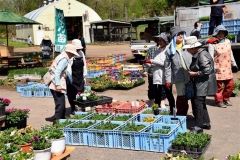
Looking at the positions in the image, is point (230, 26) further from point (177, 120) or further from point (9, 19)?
point (9, 19)

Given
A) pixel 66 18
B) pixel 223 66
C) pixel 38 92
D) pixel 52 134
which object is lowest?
pixel 38 92

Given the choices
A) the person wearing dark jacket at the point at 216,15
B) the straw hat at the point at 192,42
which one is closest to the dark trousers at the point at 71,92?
the straw hat at the point at 192,42

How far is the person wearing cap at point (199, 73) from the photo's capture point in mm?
7828

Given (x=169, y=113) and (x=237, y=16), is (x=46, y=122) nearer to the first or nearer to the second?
(x=169, y=113)

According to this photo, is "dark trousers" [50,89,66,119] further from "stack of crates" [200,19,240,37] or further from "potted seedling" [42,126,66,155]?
"stack of crates" [200,19,240,37]

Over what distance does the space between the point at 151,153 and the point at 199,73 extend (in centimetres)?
176

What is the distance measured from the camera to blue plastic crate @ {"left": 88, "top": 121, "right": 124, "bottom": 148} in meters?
7.50

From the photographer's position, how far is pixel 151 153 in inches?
278

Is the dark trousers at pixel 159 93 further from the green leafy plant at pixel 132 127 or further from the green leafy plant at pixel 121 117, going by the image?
the green leafy plant at pixel 132 127

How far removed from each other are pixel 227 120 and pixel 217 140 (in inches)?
62.3

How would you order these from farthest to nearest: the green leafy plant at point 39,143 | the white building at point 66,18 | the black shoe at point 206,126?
the white building at point 66,18 < the black shoe at point 206,126 < the green leafy plant at point 39,143

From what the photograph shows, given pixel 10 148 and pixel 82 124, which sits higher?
pixel 10 148

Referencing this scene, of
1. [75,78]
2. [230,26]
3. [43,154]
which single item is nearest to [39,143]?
[43,154]

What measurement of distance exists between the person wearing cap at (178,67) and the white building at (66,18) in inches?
1754
